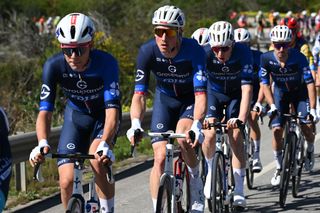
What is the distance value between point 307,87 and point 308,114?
1.33ft

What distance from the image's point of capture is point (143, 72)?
8.22 m

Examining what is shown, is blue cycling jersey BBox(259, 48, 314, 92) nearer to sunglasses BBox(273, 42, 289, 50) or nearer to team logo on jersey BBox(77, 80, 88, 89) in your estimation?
sunglasses BBox(273, 42, 289, 50)

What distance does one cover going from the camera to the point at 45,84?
24.0ft

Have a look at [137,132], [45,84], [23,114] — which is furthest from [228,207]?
[23,114]

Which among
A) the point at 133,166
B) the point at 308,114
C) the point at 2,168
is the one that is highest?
the point at 2,168

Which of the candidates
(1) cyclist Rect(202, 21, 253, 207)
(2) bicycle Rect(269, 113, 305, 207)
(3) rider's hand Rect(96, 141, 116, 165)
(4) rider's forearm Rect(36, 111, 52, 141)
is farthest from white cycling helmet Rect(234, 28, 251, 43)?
(3) rider's hand Rect(96, 141, 116, 165)

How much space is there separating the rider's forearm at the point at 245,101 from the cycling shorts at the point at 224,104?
1.38 feet

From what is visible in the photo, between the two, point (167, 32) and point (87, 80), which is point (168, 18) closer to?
point (167, 32)

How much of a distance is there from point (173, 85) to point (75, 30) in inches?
67.9

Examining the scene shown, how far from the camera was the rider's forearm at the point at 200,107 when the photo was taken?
7789 mm

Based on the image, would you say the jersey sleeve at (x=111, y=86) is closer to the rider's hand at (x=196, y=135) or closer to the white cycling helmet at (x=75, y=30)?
the white cycling helmet at (x=75, y=30)

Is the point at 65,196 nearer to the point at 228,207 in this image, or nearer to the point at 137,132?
the point at 137,132

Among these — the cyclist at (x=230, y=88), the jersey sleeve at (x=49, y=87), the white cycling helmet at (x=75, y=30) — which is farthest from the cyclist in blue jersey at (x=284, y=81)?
the white cycling helmet at (x=75, y=30)

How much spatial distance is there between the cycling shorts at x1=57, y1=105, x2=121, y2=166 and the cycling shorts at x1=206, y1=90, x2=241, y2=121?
2568 mm
